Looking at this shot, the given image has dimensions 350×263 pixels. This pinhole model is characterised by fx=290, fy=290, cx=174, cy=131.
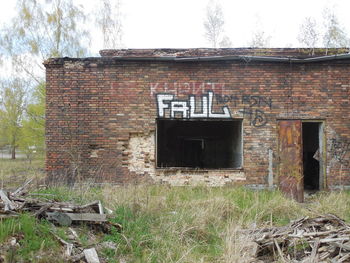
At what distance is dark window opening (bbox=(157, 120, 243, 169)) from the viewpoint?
13469mm

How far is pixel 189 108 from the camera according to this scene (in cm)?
845

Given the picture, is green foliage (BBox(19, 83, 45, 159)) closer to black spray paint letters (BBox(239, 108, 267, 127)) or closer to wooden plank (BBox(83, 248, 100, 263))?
black spray paint letters (BBox(239, 108, 267, 127))

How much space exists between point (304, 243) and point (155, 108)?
5.49 metres

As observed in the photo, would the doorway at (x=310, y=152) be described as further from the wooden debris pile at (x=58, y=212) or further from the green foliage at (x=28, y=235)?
the green foliage at (x=28, y=235)

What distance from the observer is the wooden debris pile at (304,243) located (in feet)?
11.7

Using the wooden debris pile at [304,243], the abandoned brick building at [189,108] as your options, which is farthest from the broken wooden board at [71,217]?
the abandoned brick building at [189,108]

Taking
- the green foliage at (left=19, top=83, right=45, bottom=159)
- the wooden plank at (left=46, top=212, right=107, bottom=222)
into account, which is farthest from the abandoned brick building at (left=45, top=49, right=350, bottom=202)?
the green foliage at (left=19, top=83, right=45, bottom=159)

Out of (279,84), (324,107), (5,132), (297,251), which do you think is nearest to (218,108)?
(279,84)

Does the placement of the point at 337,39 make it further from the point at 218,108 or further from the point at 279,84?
the point at 218,108

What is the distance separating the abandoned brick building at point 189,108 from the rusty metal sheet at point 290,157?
1.6 inches

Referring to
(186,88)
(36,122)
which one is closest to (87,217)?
(186,88)

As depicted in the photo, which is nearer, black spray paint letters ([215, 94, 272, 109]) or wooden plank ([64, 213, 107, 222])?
wooden plank ([64, 213, 107, 222])

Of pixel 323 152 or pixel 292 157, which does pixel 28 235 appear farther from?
pixel 323 152

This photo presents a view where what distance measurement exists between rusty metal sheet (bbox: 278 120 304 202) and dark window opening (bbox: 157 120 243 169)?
440 cm
